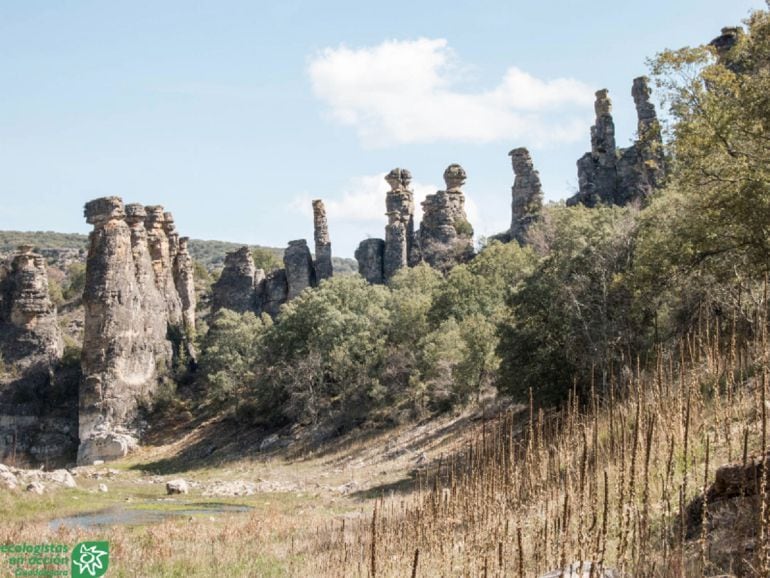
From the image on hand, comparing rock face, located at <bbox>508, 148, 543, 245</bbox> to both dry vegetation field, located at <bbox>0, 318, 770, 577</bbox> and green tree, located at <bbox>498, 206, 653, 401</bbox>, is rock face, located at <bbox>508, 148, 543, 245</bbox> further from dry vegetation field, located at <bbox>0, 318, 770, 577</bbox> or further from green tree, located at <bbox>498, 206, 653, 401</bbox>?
green tree, located at <bbox>498, 206, 653, 401</bbox>

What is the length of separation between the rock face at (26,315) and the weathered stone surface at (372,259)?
28246 mm

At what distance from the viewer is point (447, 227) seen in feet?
229

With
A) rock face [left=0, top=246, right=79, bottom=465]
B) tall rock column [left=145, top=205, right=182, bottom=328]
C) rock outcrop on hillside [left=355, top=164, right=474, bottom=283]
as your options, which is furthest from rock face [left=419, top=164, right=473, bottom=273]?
rock face [left=0, top=246, right=79, bottom=465]

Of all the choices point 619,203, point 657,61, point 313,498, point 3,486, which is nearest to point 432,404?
point 313,498

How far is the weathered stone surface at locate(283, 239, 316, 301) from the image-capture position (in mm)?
70625

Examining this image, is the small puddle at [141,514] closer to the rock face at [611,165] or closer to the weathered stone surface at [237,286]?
the rock face at [611,165]

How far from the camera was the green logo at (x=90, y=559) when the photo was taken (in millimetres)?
10883

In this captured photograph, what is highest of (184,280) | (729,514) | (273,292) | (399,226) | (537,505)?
(399,226)

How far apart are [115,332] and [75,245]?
289 ft

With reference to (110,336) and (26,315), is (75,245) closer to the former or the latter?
(26,315)

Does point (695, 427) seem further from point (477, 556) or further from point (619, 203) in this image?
point (619, 203)

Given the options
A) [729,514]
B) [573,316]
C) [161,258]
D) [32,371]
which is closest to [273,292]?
[161,258]

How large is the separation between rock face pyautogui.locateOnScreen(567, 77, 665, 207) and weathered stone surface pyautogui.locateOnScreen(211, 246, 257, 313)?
30.7 m

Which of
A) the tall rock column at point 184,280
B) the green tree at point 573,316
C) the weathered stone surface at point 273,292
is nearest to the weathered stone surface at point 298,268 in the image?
the weathered stone surface at point 273,292
